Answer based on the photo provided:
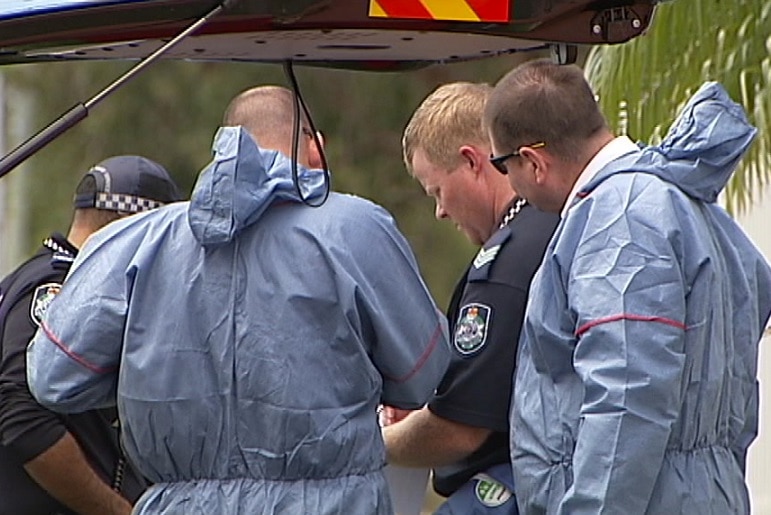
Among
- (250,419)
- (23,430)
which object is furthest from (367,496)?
(23,430)

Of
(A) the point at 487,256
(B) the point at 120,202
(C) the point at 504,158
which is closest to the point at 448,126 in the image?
(A) the point at 487,256

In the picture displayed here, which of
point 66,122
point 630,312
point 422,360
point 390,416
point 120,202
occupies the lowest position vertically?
point 390,416

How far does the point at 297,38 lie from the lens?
352cm

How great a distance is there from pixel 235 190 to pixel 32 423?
3.72ft

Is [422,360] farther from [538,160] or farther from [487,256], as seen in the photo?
[538,160]

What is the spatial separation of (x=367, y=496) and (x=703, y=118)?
1168 mm

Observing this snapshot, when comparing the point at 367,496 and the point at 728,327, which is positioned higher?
the point at 728,327

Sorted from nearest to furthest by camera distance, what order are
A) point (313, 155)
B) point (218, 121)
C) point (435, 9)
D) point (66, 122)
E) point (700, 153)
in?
point (66, 122)
point (435, 9)
point (700, 153)
point (313, 155)
point (218, 121)

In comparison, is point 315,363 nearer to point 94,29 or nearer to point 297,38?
point 297,38

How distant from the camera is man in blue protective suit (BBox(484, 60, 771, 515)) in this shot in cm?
385

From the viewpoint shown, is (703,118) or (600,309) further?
(703,118)

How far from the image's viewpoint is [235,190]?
4.22m

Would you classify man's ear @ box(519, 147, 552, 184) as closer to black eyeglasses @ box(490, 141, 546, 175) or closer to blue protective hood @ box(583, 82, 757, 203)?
black eyeglasses @ box(490, 141, 546, 175)

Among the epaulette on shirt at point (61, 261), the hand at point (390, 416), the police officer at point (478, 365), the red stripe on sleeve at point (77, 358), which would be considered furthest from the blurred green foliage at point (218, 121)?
the red stripe on sleeve at point (77, 358)
